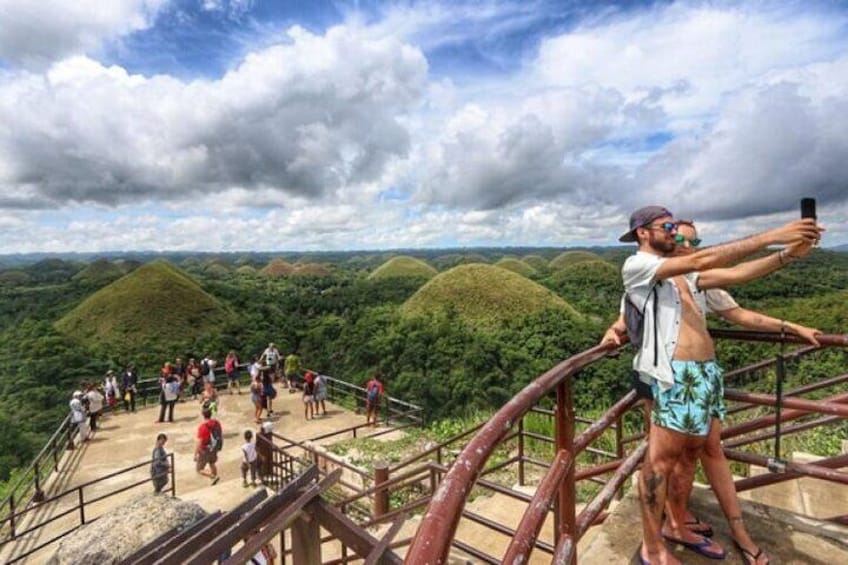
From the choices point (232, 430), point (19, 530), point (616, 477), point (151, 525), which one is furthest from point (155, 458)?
point (616, 477)

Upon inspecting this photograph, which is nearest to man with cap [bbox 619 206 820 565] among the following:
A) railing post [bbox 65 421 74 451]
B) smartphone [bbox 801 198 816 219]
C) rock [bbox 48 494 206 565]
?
smartphone [bbox 801 198 816 219]

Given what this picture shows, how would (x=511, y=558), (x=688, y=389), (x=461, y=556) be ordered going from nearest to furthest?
(x=511, y=558), (x=688, y=389), (x=461, y=556)

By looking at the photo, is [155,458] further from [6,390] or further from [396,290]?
[396,290]

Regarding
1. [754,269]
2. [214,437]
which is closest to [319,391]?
[214,437]

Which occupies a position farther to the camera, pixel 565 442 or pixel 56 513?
pixel 56 513

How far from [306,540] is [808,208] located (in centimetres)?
212

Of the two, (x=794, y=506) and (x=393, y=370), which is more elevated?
(x=794, y=506)

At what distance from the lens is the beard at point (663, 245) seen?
6.66 ft

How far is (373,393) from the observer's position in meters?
11.7

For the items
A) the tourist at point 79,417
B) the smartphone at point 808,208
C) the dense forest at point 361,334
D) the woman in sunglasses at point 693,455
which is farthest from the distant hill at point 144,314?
the smartphone at point 808,208

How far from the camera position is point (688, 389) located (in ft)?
6.43

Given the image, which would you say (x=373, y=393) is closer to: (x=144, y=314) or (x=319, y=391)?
(x=319, y=391)

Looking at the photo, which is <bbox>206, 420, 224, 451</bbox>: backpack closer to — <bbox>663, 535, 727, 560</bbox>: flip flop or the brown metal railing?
the brown metal railing

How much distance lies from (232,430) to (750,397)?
12065mm
